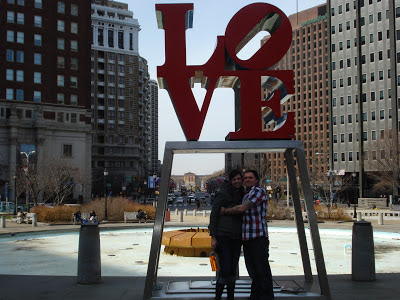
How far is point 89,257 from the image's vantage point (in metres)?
8.93

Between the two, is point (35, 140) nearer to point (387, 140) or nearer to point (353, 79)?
point (387, 140)

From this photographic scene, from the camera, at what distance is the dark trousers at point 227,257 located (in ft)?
21.9

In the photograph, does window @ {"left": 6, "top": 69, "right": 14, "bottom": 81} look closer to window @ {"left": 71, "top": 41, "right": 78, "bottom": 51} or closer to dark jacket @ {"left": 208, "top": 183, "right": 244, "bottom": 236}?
window @ {"left": 71, "top": 41, "right": 78, "bottom": 51}

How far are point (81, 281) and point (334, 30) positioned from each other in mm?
Answer: 83759

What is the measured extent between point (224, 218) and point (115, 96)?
10763 cm

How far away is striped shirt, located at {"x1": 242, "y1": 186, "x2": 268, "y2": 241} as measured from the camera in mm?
6648

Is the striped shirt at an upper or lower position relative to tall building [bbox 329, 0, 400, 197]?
lower

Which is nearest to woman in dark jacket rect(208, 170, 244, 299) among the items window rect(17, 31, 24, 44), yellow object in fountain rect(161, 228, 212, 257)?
yellow object in fountain rect(161, 228, 212, 257)

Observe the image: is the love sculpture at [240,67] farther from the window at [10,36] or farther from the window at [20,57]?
the window at [10,36]

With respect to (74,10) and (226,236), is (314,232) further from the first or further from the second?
(74,10)

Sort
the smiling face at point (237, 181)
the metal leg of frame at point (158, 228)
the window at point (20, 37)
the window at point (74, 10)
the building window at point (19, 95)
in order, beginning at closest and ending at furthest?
the smiling face at point (237, 181)
the metal leg of frame at point (158, 228)
the building window at point (19, 95)
the window at point (20, 37)
the window at point (74, 10)

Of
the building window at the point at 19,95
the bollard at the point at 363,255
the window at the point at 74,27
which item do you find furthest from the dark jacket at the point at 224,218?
the window at the point at 74,27

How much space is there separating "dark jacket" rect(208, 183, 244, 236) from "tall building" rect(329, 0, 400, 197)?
67173 mm

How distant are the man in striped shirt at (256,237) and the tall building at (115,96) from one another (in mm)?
100454
